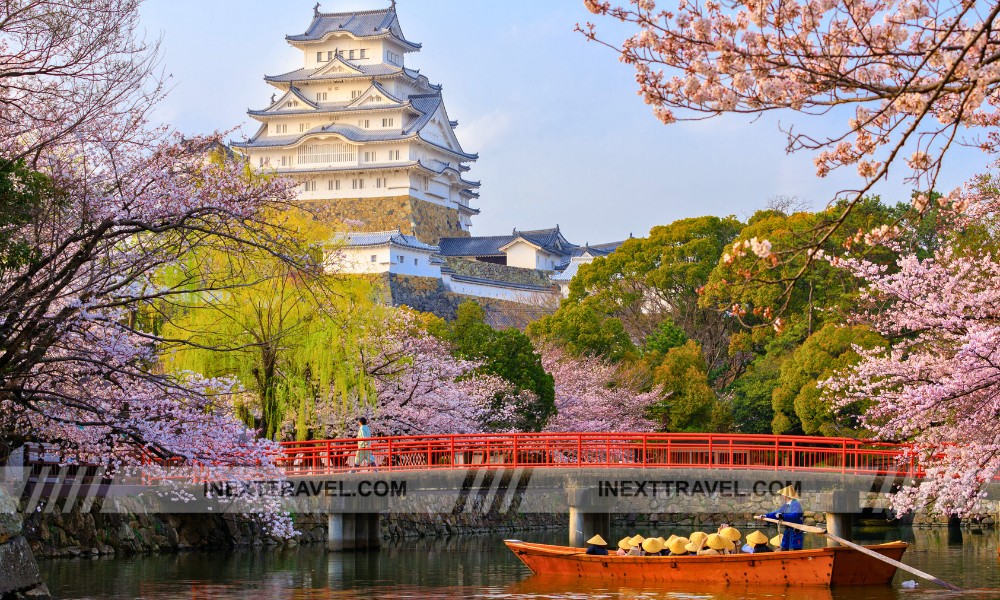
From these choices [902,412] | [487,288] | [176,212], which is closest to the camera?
[176,212]

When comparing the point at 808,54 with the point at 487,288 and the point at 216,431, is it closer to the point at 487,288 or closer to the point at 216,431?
the point at 216,431

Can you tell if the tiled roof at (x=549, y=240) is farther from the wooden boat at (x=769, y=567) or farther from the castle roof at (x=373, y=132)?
the wooden boat at (x=769, y=567)

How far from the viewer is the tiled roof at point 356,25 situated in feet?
214

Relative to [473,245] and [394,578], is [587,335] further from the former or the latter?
[473,245]

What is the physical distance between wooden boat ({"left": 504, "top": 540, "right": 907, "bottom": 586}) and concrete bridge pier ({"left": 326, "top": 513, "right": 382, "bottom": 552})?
8.34 meters

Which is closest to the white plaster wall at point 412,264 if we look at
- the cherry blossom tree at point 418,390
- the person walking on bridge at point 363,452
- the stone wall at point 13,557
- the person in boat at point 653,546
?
the cherry blossom tree at point 418,390

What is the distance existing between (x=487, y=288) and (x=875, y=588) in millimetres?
41693

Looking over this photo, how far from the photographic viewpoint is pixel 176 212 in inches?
510

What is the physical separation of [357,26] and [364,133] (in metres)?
7.25

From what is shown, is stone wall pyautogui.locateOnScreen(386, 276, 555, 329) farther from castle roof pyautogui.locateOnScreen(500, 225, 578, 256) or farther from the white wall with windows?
castle roof pyautogui.locateOnScreen(500, 225, 578, 256)

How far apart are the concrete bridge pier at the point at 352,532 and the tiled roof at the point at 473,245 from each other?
38221 millimetres

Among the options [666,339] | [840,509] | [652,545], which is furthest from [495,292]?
Result: [652,545]

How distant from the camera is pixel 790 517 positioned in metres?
17.7

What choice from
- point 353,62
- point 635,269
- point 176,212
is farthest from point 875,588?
point 353,62
